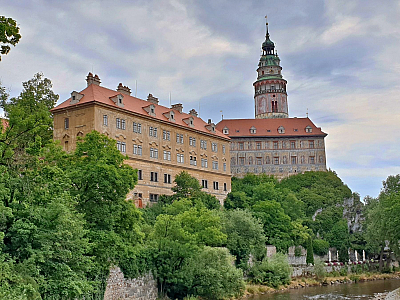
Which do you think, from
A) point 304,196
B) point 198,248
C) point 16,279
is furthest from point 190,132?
point 16,279

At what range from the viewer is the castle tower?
90875 mm

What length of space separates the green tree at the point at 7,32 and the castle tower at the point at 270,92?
8102cm

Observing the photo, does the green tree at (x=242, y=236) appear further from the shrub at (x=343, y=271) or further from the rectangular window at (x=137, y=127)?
the shrub at (x=343, y=271)

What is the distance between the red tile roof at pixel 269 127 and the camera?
263 ft

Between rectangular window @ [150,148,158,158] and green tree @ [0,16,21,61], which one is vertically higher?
rectangular window @ [150,148,158,158]

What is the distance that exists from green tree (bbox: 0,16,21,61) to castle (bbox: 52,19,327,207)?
21.7m

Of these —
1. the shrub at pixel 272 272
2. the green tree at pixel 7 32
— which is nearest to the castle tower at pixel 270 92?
the shrub at pixel 272 272

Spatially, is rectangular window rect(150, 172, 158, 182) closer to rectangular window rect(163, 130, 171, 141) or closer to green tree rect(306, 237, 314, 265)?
rectangular window rect(163, 130, 171, 141)

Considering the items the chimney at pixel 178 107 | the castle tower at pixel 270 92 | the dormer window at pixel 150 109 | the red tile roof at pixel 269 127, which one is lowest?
the dormer window at pixel 150 109

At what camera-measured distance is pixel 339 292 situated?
39156mm

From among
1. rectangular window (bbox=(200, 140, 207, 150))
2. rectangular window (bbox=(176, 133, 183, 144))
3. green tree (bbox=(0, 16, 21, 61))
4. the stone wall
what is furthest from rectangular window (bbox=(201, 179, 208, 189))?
green tree (bbox=(0, 16, 21, 61))

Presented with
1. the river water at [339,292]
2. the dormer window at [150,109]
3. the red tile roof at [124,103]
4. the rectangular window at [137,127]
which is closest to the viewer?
the river water at [339,292]

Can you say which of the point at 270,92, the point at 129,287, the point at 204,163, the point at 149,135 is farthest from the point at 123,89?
the point at 270,92

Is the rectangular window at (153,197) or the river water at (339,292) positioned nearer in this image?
the river water at (339,292)
